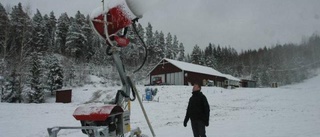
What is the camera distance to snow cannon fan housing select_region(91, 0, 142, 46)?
14.9ft

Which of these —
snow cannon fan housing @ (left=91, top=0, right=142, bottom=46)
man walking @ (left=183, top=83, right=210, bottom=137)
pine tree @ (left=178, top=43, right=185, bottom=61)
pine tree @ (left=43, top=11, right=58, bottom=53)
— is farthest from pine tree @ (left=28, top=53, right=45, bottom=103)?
pine tree @ (left=178, top=43, right=185, bottom=61)

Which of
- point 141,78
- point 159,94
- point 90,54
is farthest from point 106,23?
point 90,54

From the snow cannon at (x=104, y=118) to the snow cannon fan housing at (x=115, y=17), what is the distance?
1.25m

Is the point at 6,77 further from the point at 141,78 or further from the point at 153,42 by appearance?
the point at 153,42

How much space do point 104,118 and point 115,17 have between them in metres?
1.84

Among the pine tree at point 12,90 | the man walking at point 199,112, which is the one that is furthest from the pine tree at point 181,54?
the man walking at point 199,112

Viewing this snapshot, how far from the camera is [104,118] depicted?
12.8 feet

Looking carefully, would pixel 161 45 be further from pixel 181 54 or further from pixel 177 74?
pixel 177 74

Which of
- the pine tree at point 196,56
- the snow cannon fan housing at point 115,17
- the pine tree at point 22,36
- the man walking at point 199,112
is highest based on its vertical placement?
the pine tree at point 196,56

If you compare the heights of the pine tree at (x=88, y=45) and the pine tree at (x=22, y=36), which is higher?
the pine tree at (x=88, y=45)

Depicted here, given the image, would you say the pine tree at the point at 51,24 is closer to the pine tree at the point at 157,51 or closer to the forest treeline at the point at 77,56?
the forest treeline at the point at 77,56

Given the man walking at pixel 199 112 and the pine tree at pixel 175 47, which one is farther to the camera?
the pine tree at pixel 175 47

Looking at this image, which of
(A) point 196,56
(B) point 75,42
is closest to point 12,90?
(B) point 75,42

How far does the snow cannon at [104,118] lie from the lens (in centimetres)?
395
